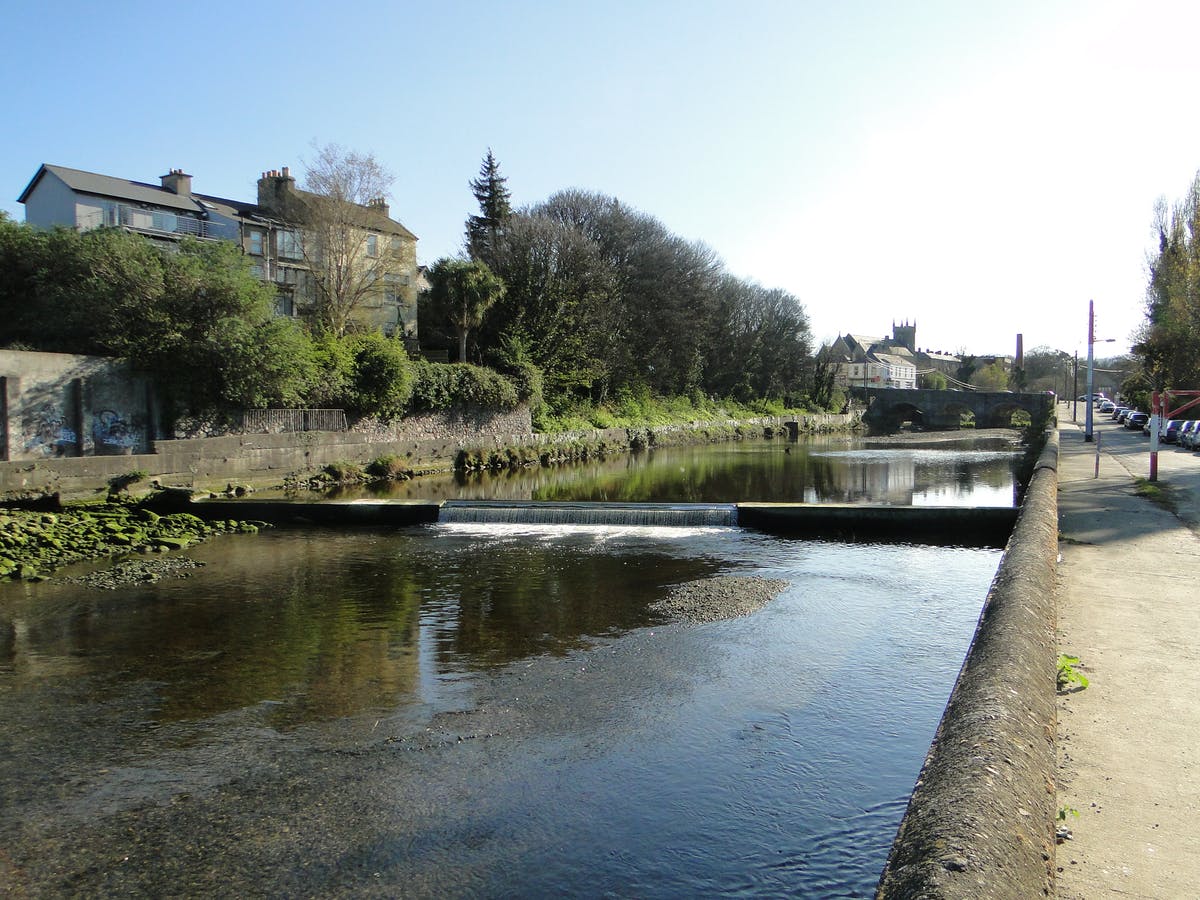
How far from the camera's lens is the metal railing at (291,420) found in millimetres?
27047

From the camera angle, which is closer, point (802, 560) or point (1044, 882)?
point (1044, 882)

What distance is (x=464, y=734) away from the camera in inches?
300

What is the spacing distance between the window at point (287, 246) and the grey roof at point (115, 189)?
14.5 ft

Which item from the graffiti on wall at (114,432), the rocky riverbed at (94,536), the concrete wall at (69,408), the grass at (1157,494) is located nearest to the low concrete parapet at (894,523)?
the grass at (1157,494)

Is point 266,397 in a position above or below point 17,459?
above

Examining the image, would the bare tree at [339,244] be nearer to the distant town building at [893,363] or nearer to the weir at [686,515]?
the weir at [686,515]

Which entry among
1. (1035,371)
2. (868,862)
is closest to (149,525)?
(868,862)

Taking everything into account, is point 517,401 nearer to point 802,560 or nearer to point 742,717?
point 802,560

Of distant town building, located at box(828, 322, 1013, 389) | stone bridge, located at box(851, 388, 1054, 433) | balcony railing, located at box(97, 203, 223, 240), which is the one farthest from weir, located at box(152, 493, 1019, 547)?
distant town building, located at box(828, 322, 1013, 389)

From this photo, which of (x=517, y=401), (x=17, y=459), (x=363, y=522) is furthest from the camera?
(x=517, y=401)

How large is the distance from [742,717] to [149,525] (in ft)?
51.1

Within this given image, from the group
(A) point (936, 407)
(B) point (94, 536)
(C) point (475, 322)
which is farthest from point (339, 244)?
(A) point (936, 407)

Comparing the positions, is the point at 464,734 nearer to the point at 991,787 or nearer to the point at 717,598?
the point at 991,787

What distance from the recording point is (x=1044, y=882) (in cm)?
317
